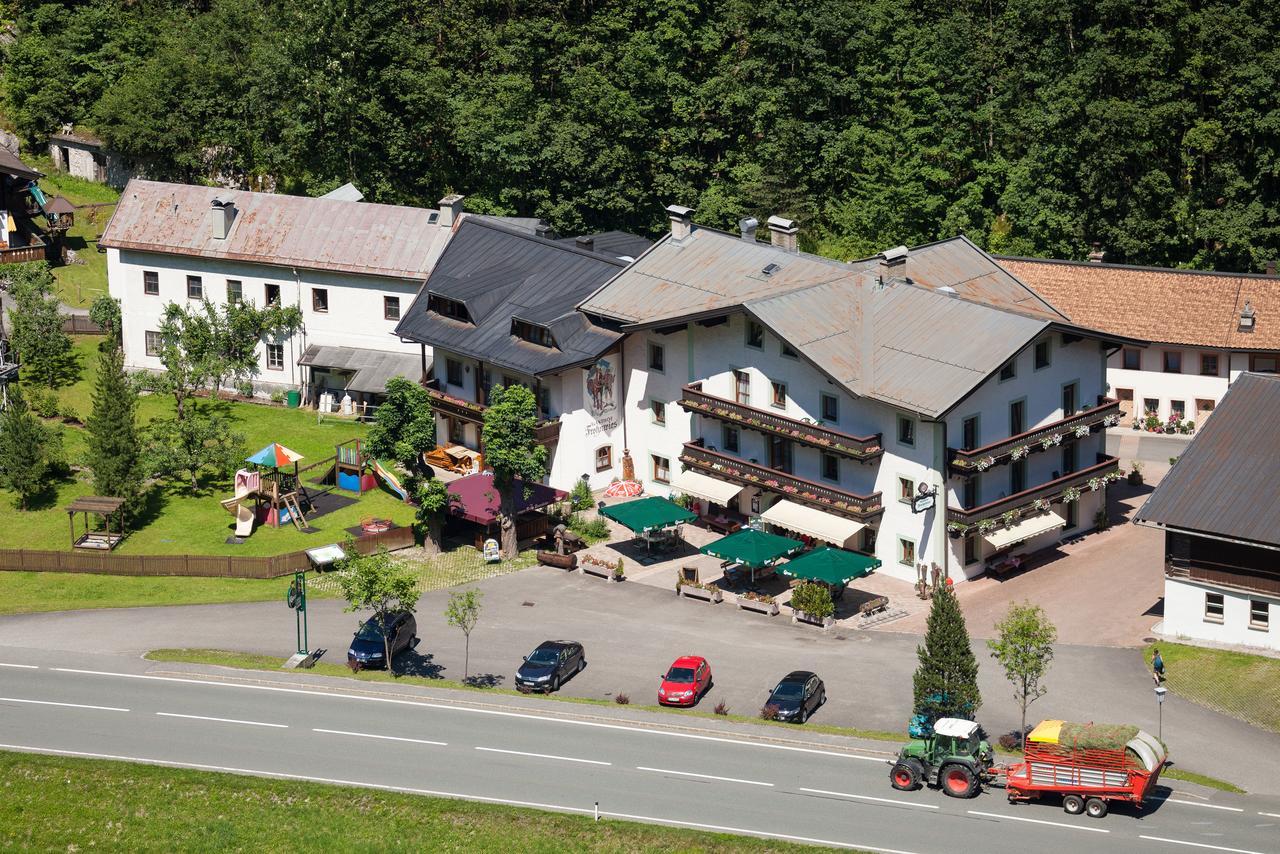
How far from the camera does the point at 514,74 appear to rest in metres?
125

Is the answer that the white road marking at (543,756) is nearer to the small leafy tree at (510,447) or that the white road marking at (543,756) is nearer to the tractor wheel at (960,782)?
the tractor wheel at (960,782)

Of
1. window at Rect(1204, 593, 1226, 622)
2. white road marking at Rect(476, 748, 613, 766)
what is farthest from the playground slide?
window at Rect(1204, 593, 1226, 622)

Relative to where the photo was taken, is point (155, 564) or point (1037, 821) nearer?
point (1037, 821)

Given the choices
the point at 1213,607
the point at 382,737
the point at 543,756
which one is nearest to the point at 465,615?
the point at 382,737

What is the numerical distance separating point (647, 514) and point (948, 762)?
29768 millimetres

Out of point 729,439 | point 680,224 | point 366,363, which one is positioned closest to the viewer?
point 729,439

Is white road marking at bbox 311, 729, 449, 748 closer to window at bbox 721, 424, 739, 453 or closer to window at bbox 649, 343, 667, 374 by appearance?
window at bbox 721, 424, 739, 453

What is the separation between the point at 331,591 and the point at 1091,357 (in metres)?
38.6

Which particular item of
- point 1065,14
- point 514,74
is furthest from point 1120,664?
point 514,74

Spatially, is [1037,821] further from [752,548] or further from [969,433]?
[969,433]

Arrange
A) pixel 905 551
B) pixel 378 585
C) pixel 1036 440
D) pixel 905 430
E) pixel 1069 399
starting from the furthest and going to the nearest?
pixel 1069 399 < pixel 1036 440 < pixel 905 551 < pixel 905 430 < pixel 378 585

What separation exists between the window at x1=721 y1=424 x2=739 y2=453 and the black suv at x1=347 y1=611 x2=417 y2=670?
20.8 meters

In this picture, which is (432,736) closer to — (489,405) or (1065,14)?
(489,405)

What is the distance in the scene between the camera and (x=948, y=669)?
6544 centimetres
